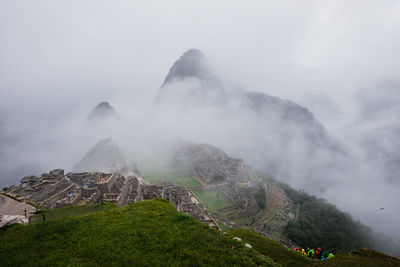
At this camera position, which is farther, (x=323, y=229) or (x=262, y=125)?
(x=262, y=125)

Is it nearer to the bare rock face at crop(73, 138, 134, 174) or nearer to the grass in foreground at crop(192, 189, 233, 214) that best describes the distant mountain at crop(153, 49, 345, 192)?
the grass in foreground at crop(192, 189, 233, 214)

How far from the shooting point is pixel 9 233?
884 cm

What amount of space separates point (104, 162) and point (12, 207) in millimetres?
47997

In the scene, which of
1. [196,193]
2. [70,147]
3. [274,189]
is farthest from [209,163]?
[70,147]

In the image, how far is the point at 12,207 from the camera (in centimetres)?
1468

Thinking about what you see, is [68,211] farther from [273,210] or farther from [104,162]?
[273,210]

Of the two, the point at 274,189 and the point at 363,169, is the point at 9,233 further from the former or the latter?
the point at 363,169

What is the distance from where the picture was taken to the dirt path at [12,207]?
45.0 ft

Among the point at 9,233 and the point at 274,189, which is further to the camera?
the point at 274,189

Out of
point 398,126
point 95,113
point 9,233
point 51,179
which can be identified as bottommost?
point 9,233

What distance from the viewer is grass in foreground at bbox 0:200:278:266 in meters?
7.01

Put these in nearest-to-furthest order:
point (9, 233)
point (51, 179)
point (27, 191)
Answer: point (9, 233) → point (27, 191) → point (51, 179)

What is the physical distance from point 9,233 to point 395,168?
21386cm

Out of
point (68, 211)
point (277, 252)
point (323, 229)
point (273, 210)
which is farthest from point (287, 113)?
point (68, 211)
